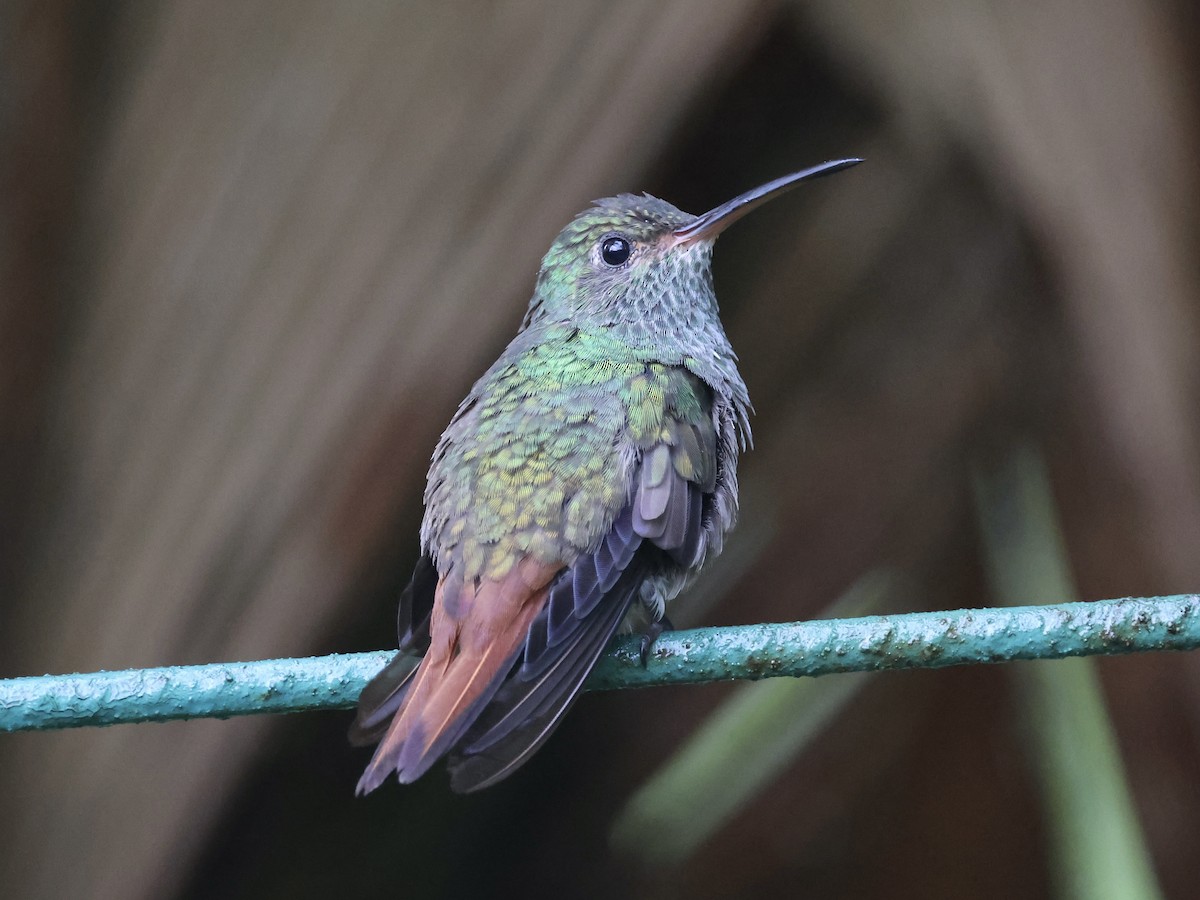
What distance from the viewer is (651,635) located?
4.04ft

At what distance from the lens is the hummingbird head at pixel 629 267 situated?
1.75 metres

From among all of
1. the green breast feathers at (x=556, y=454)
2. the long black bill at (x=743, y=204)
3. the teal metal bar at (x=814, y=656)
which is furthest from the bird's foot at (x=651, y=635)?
the long black bill at (x=743, y=204)

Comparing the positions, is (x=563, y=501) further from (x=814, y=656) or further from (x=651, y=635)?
(x=814, y=656)

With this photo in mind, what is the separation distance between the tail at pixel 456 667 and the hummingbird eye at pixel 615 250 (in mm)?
783

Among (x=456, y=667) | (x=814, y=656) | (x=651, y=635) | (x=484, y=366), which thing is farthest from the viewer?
(x=484, y=366)

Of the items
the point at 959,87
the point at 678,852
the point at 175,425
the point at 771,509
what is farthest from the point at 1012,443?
the point at 175,425

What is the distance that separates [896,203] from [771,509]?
0.59 metres

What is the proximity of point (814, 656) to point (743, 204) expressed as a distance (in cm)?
88

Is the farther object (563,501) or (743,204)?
(743,204)

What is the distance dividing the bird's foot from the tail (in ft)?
0.41

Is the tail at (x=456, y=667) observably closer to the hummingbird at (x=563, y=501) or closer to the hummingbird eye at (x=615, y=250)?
the hummingbird at (x=563, y=501)

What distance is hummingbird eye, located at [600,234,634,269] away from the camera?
1.84 meters

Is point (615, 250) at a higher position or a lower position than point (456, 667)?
higher

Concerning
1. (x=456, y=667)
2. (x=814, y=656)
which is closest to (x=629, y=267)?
(x=456, y=667)
